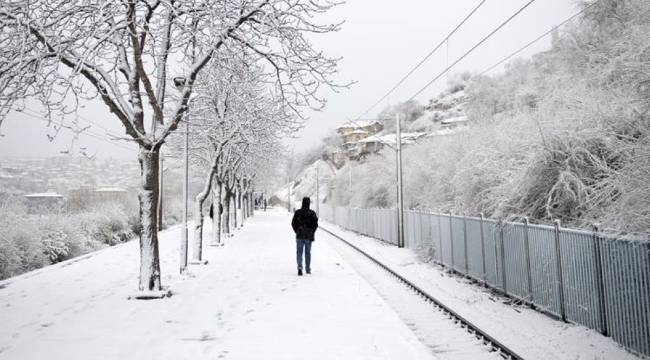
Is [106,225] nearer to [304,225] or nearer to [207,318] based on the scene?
[304,225]

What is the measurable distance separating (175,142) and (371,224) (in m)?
13.4

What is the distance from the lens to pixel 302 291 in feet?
31.3

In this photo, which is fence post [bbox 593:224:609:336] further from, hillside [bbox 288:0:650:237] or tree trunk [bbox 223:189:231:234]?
tree trunk [bbox 223:189:231:234]

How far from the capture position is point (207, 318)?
7.28m

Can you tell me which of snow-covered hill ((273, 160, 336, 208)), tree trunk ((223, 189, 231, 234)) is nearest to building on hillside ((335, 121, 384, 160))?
snow-covered hill ((273, 160, 336, 208))

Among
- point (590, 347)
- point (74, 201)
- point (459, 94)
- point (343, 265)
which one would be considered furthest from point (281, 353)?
point (459, 94)

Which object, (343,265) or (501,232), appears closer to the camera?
(501,232)

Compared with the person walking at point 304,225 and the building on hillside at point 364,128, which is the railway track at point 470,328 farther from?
the building on hillside at point 364,128

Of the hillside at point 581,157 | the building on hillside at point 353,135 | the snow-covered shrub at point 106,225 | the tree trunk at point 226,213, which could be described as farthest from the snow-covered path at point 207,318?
the building on hillside at point 353,135

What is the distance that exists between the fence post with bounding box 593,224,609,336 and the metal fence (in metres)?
0.01

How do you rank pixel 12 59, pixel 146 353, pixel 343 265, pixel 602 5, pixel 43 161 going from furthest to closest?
pixel 43 161 → pixel 602 5 → pixel 343 265 → pixel 12 59 → pixel 146 353

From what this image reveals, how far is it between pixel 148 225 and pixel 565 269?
7983mm

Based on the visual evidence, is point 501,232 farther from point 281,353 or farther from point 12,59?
point 12,59

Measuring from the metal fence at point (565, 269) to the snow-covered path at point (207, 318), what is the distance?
3.00 meters
